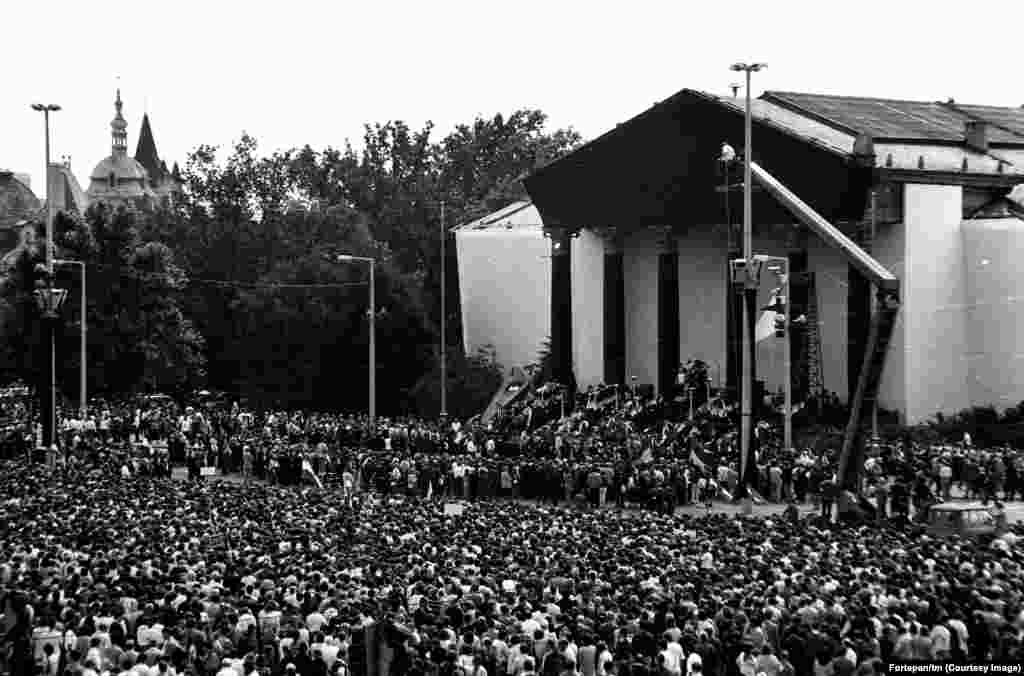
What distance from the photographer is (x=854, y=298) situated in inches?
2072

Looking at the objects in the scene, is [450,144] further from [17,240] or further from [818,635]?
[818,635]

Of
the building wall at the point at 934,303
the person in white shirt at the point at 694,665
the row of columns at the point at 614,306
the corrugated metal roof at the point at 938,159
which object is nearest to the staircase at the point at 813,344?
the building wall at the point at 934,303

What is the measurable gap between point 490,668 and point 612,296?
50908mm

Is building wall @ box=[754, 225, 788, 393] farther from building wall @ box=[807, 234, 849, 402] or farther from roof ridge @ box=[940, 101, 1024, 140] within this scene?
roof ridge @ box=[940, 101, 1024, 140]

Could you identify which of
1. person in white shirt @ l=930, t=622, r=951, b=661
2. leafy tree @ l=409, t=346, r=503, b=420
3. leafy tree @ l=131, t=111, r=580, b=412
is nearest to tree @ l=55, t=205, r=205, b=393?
leafy tree @ l=131, t=111, r=580, b=412

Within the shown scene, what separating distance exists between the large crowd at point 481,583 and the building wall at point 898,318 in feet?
49.4

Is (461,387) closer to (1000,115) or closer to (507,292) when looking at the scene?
(507,292)

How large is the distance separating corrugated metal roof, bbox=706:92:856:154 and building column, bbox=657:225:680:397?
6.71 meters

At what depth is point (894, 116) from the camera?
195 feet

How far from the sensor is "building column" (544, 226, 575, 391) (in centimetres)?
6750

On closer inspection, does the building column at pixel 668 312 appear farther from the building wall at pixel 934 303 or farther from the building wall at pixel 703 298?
the building wall at pixel 934 303

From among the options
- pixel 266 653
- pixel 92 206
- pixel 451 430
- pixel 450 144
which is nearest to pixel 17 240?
pixel 450 144

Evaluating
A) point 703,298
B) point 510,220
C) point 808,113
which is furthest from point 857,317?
point 510,220

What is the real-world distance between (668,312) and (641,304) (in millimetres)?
4486
